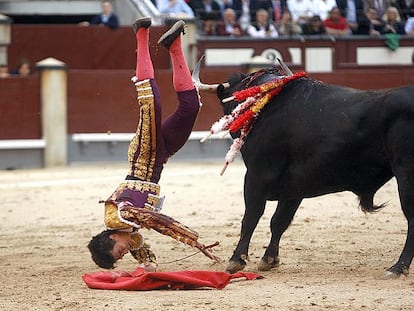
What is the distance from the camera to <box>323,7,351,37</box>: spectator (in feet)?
49.5

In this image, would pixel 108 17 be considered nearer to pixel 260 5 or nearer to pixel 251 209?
pixel 260 5

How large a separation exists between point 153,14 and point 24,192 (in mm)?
5074

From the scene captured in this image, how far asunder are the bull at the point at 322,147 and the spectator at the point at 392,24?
939 centimetres

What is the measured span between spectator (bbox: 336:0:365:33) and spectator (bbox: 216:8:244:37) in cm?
150

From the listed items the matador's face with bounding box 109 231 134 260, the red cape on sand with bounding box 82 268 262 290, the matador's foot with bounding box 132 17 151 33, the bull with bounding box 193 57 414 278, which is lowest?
the red cape on sand with bounding box 82 268 262 290

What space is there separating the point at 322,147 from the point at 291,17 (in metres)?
9.42

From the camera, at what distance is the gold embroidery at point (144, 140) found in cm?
578

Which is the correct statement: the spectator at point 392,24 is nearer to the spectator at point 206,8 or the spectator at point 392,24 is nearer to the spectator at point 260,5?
the spectator at point 260,5

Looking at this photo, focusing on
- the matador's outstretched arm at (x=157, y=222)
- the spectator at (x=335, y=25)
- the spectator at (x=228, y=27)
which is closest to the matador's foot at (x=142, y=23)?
the matador's outstretched arm at (x=157, y=222)

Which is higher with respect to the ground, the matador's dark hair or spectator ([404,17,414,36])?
the matador's dark hair

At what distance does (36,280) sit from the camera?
5902 mm

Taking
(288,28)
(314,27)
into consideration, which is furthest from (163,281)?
(314,27)

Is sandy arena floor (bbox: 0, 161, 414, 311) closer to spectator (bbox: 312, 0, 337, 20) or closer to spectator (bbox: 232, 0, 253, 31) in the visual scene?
spectator (bbox: 232, 0, 253, 31)

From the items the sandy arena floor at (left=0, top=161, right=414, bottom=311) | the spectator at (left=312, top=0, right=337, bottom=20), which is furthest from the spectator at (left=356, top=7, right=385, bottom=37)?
the sandy arena floor at (left=0, top=161, right=414, bottom=311)
